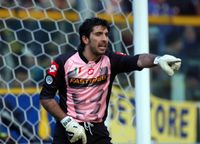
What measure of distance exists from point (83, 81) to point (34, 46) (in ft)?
5.58

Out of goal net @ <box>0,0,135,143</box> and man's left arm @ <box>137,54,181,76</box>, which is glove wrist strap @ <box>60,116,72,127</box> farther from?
goal net @ <box>0,0,135,143</box>

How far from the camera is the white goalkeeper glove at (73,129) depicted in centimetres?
470

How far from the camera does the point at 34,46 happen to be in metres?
6.44

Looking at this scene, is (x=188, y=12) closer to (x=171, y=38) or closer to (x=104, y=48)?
(x=171, y=38)

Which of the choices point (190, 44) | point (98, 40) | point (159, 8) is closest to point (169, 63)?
point (98, 40)

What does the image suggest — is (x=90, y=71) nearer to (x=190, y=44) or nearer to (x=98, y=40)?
(x=98, y=40)

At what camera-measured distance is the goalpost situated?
6242 millimetres

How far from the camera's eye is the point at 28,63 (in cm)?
670

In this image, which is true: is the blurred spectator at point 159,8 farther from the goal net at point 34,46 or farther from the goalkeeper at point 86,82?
the goalkeeper at point 86,82

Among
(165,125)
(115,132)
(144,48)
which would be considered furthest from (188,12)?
(144,48)

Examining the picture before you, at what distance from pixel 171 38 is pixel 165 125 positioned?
3.64 ft

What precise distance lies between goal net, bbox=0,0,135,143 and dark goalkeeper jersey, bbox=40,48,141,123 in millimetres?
1221

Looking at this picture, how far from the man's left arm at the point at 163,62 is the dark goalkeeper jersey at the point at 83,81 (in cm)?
12

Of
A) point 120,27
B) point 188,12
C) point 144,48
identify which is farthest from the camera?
point 188,12
